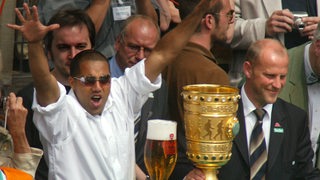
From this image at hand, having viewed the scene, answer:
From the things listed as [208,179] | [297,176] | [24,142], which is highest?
[24,142]

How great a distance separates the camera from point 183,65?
19.8ft

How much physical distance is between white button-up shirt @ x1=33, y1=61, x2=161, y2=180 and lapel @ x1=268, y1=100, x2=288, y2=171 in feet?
4.00

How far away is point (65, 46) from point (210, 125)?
1.36 m

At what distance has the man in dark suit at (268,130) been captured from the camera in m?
5.92

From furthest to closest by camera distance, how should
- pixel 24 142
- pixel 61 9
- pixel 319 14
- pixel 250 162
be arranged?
1. pixel 319 14
2. pixel 61 9
3. pixel 250 162
4. pixel 24 142

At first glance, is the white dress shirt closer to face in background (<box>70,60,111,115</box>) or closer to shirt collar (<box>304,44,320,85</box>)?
shirt collar (<box>304,44,320,85</box>)

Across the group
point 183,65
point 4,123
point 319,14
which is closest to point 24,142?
point 4,123

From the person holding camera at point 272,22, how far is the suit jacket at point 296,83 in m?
0.26

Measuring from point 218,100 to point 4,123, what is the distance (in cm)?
125

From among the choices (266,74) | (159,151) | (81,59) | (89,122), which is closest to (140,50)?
(266,74)

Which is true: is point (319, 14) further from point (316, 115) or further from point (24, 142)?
point (24, 142)

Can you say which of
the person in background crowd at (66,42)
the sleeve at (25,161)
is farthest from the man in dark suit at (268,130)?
the sleeve at (25,161)

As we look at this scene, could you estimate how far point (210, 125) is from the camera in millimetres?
4961

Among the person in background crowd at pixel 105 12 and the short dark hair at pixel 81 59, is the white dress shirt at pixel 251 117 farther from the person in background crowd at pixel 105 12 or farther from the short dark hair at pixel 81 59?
the short dark hair at pixel 81 59
